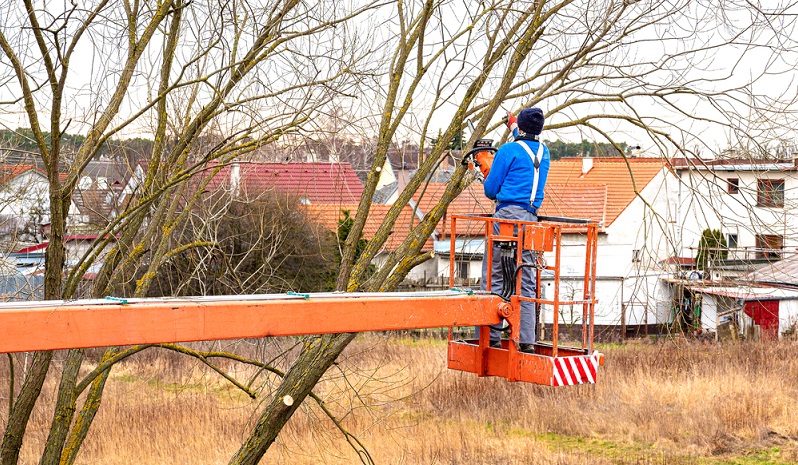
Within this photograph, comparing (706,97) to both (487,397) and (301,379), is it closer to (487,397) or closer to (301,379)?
(301,379)

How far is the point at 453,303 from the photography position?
5371 millimetres

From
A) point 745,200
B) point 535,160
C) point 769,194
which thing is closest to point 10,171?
point 535,160

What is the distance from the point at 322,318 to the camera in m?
4.55

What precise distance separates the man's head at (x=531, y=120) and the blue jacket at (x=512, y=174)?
3.4 inches

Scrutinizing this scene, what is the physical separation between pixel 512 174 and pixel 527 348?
1242 mm

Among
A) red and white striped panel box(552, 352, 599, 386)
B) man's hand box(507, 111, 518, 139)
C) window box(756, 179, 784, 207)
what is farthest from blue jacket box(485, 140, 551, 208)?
window box(756, 179, 784, 207)

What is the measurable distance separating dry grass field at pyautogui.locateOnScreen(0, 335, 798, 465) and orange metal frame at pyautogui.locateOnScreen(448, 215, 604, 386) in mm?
6033

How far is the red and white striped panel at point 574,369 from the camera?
5.85m

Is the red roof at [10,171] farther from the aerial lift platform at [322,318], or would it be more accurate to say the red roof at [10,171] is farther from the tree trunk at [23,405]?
the aerial lift platform at [322,318]

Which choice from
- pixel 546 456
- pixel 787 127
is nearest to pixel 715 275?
pixel 787 127

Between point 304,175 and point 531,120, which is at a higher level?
point 531,120

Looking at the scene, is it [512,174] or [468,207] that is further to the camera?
[468,207]

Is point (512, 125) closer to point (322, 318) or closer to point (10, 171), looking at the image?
point (322, 318)

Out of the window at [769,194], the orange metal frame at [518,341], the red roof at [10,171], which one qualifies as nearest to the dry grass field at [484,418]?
the red roof at [10,171]
